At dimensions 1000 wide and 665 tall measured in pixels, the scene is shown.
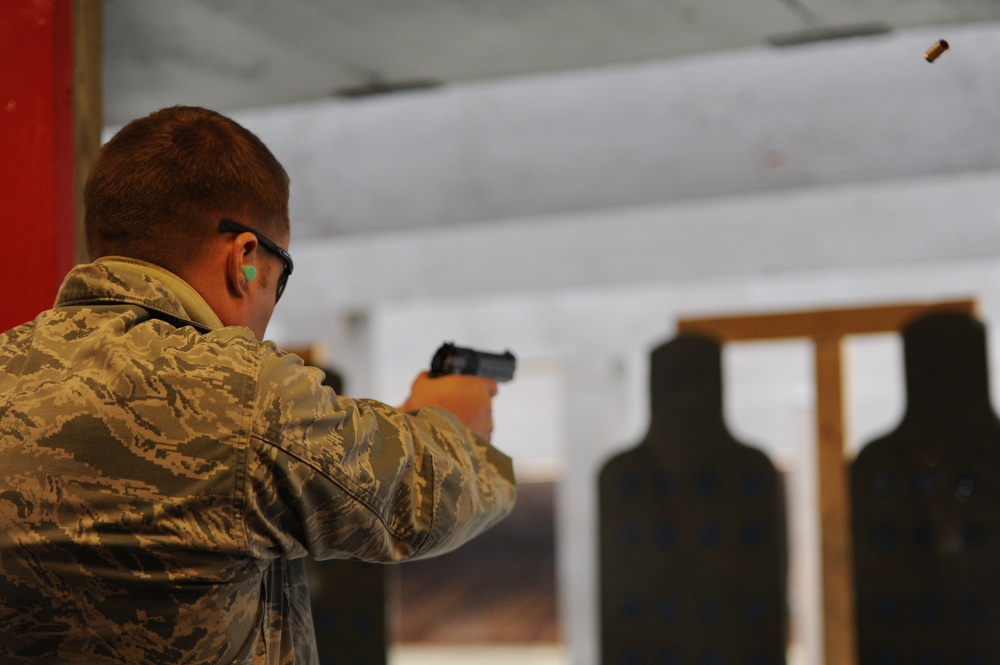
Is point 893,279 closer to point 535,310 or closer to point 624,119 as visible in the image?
point 535,310

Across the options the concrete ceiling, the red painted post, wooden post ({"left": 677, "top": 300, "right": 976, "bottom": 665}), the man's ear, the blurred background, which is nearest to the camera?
the man's ear

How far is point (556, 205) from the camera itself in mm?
3023

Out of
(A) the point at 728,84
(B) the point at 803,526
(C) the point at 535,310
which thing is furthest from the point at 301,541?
(B) the point at 803,526

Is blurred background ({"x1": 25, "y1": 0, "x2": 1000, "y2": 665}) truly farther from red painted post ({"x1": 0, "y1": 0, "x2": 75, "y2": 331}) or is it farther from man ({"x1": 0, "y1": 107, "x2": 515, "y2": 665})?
man ({"x1": 0, "y1": 107, "x2": 515, "y2": 665})

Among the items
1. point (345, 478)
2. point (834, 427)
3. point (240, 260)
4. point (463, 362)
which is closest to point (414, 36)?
point (463, 362)

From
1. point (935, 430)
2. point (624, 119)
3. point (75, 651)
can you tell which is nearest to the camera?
point (75, 651)

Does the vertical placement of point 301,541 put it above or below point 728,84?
below

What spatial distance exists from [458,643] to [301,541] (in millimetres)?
6871

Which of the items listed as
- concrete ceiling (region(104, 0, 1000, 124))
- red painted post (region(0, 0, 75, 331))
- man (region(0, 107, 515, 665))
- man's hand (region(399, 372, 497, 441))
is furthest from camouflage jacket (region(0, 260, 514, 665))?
concrete ceiling (region(104, 0, 1000, 124))

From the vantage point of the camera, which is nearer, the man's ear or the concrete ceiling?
the man's ear

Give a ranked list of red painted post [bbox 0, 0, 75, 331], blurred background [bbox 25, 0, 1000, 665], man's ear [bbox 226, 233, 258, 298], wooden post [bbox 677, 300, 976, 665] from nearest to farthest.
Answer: man's ear [bbox 226, 233, 258, 298], red painted post [bbox 0, 0, 75, 331], blurred background [bbox 25, 0, 1000, 665], wooden post [bbox 677, 300, 976, 665]

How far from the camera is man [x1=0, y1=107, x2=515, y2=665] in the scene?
94 centimetres

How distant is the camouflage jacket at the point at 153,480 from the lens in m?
0.94

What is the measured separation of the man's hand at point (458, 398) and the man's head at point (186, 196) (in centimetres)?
30
